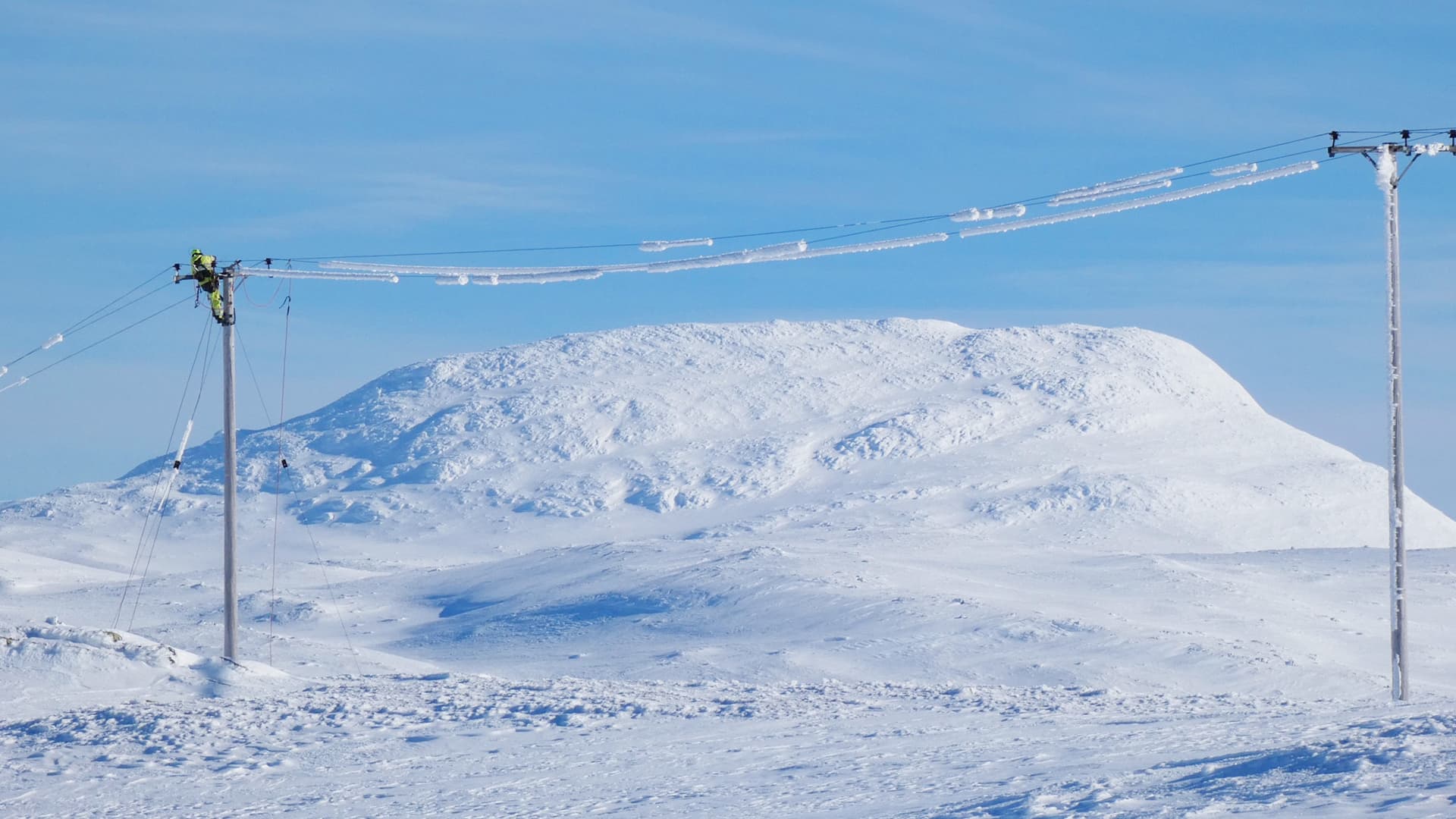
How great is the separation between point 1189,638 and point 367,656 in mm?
15746

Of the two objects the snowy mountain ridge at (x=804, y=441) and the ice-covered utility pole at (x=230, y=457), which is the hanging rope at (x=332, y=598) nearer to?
the snowy mountain ridge at (x=804, y=441)

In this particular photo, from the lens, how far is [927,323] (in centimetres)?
9869

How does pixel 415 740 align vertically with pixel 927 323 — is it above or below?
below

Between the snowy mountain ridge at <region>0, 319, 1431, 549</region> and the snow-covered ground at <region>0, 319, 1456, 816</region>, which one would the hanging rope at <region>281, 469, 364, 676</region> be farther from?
the snowy mountain ridge at <region>0, 319, 1431, 549</region>

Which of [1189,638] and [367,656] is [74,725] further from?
[1189,638]

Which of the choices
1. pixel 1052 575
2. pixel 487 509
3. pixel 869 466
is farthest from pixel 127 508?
pixel 1052 575

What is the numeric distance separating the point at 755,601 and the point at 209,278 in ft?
52.4

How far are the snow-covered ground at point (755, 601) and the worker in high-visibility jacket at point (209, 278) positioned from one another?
4.89 m

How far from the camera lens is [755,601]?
33594 millimetres

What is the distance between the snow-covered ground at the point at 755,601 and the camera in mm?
13258

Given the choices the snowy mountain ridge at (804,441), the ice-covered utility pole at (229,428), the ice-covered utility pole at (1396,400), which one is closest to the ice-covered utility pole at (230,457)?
the ice-covered utility pole at (229,428)

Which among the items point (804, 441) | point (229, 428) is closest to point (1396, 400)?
point (229, 428)

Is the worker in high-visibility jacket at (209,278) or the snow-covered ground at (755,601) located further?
the worker in high-visibility jacket at (209,278)

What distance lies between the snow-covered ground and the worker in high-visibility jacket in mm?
4888
